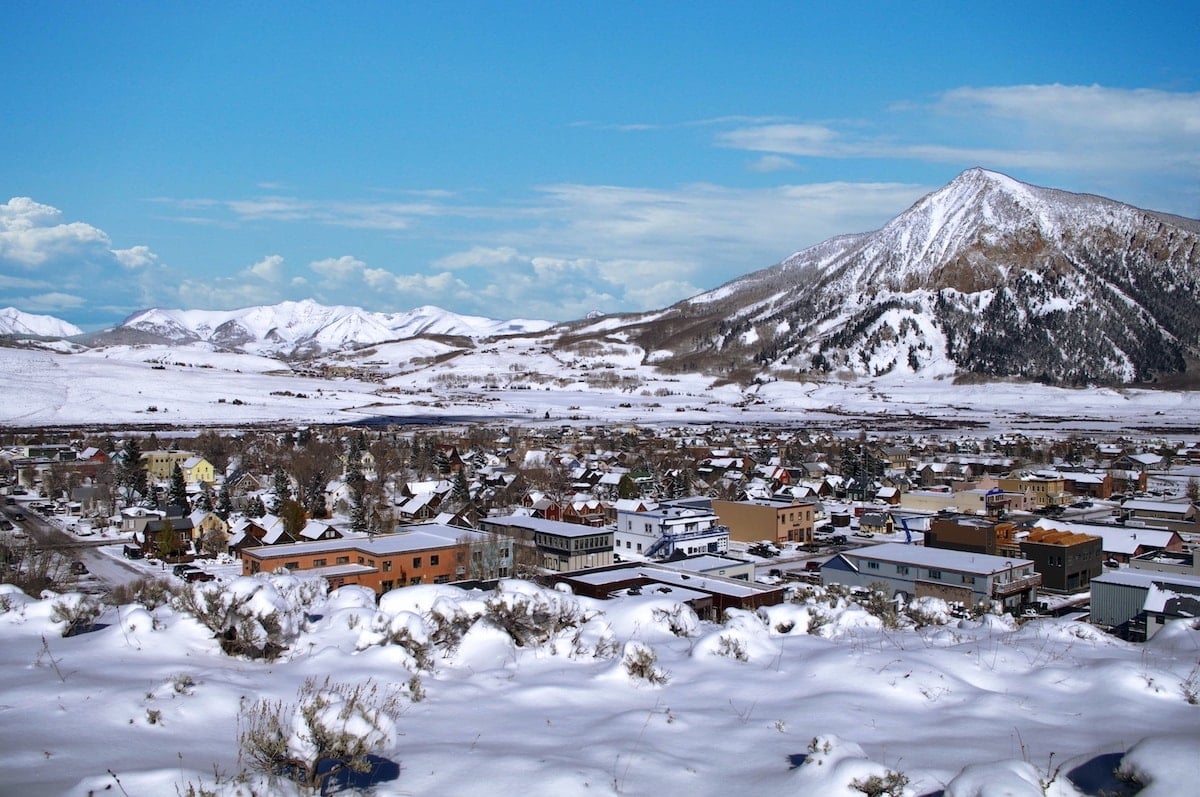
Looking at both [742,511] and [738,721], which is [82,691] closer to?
[738,721]

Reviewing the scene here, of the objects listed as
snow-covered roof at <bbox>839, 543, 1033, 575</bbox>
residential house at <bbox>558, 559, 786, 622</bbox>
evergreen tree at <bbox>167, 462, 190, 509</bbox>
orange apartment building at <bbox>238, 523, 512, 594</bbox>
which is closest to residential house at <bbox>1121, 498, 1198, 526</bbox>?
snow-covered roof at <bbox>839, 543, 1033, 575</bbox>

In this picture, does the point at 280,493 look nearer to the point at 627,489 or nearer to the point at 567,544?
the point at 627,489

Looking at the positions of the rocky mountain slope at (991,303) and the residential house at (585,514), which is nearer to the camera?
the residential house at (585,514)

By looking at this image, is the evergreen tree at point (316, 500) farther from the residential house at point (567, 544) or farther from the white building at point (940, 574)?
the white building at point (940, 574)

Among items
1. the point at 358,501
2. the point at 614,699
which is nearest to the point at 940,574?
the point at 614,699

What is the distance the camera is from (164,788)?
2990mm

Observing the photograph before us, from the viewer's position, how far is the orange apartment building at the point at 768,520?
27.1 metres

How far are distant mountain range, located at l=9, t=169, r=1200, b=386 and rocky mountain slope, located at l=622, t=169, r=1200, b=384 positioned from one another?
0.26 meters

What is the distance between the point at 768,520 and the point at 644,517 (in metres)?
4.67

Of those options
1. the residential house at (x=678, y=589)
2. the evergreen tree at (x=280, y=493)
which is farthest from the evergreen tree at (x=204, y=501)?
the residential house at (x=678, y=589)

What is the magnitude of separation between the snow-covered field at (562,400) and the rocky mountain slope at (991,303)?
10.4 m

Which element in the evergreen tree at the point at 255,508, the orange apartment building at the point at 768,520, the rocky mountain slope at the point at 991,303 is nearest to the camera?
the orange apartment building at the point at 768,520

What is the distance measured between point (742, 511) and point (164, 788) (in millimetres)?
25749

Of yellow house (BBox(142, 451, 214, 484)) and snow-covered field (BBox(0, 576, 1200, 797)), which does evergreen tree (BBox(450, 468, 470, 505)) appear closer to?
yellow house (BBox(142, 451, 214, 484))
